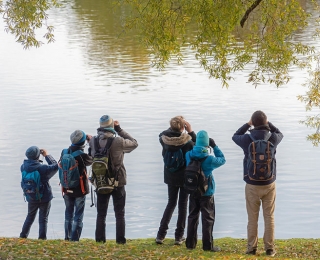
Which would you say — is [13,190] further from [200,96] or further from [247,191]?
[200,96]

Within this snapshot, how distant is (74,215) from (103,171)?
1270 millimetres

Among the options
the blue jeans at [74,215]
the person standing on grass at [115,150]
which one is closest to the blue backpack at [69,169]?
the blue jeans at [74,215]

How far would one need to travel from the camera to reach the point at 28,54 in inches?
1959

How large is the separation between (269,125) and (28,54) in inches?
1649

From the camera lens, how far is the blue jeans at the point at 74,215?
10492mm

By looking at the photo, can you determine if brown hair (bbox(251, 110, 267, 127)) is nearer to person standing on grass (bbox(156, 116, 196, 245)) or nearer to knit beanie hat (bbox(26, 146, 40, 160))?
person standing on grass (bbox(156, 116, 196, 245))

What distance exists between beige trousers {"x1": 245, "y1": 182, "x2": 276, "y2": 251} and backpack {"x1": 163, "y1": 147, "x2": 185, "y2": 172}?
993 mm

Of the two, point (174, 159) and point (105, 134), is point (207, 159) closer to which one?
point (174, 159)

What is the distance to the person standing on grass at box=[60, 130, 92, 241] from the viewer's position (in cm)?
1017

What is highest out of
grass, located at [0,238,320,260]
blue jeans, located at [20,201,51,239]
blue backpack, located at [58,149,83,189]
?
blue backpack, located at [58,149,83,189]

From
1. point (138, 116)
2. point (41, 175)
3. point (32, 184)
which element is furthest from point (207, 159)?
point (138, 116)

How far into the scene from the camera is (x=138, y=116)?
2878 cm

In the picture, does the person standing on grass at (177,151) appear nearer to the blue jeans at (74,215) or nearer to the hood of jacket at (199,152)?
the hood of jacket at (199,152)

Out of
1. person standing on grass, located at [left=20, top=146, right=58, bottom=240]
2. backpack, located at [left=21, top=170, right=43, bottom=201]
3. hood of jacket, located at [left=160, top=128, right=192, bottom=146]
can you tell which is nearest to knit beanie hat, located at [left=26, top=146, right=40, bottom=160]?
person standing on grass, located at [left=20, top=146, right=58, bottom=240]
